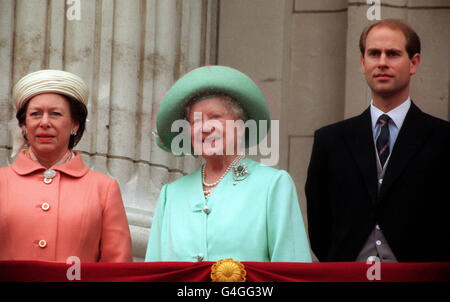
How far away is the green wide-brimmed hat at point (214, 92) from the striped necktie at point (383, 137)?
19.7 inches

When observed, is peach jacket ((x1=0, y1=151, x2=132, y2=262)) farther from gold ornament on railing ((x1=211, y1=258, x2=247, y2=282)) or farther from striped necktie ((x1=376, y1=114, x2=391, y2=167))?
striped necktie ((x1=376, y1=114, x2=391, y2=167))

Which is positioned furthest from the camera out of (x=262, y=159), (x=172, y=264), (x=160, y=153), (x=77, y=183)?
(x=262, y=159)

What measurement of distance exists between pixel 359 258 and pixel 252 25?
3185 millimetres

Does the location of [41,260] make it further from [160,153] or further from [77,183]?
[160,153]

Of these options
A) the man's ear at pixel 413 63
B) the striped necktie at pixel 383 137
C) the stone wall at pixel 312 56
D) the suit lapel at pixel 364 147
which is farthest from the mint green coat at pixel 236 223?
the stone wall at pixel 312 56

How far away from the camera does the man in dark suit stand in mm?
5418

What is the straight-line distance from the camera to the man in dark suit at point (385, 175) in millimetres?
5418

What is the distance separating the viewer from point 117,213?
580 centimetres

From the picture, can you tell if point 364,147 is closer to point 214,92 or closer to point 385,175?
point 385,175

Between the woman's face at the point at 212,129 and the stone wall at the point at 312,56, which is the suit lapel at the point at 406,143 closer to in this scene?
the woman's face at the point at 212,129

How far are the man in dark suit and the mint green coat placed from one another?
230 mm

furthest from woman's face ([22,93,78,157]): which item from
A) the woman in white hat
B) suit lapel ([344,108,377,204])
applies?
suit lapel ([344,108,377,204])

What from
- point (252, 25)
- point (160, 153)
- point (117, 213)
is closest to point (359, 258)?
point (117, 213)

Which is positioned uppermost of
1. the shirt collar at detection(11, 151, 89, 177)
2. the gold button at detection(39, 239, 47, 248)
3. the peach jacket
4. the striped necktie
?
the striped necktie
